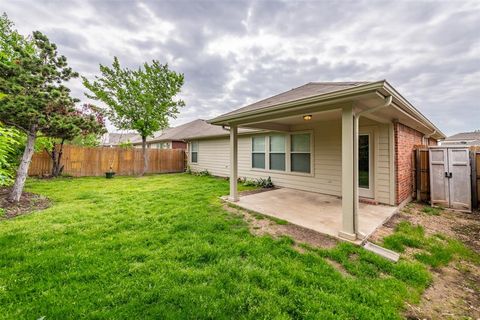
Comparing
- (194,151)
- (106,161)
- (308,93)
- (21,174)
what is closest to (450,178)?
(308,93)

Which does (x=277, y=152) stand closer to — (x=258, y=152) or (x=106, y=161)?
(x=258, y=152)

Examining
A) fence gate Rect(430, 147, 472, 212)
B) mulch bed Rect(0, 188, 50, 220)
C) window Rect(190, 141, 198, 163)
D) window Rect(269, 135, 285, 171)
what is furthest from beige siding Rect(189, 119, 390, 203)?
mulch bed Rect(0, 188, 50, 220)

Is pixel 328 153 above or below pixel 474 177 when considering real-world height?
above

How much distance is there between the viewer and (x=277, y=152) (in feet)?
27.4

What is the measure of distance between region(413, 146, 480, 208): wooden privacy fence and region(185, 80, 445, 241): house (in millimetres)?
309

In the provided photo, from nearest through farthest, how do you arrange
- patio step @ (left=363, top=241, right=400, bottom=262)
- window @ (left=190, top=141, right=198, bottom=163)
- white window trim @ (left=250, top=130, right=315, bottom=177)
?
patio step @ (left=363, top=241, right=400, bottom=262) → white window trim @ (left=250, top=130, right=315, bottom=177) → window @ (left=190, top=141, right=198, bottom=163)

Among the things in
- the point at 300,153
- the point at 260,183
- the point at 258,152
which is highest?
the point at 258,152

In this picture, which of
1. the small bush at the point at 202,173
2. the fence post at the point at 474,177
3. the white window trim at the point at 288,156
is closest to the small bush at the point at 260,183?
the white window trim at the point at 288,156

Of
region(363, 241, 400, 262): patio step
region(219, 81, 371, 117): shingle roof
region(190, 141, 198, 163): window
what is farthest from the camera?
region(190, 141, 198, 163): window

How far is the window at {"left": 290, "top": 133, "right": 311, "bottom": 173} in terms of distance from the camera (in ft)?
23.7

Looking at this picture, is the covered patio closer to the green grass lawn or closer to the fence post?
the green grass lawn

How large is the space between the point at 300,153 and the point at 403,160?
10.1 ft

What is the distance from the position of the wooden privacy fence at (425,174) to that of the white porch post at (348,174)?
16.0 feet

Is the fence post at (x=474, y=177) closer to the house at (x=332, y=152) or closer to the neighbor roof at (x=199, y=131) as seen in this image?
the house at (x=332, y=152)
